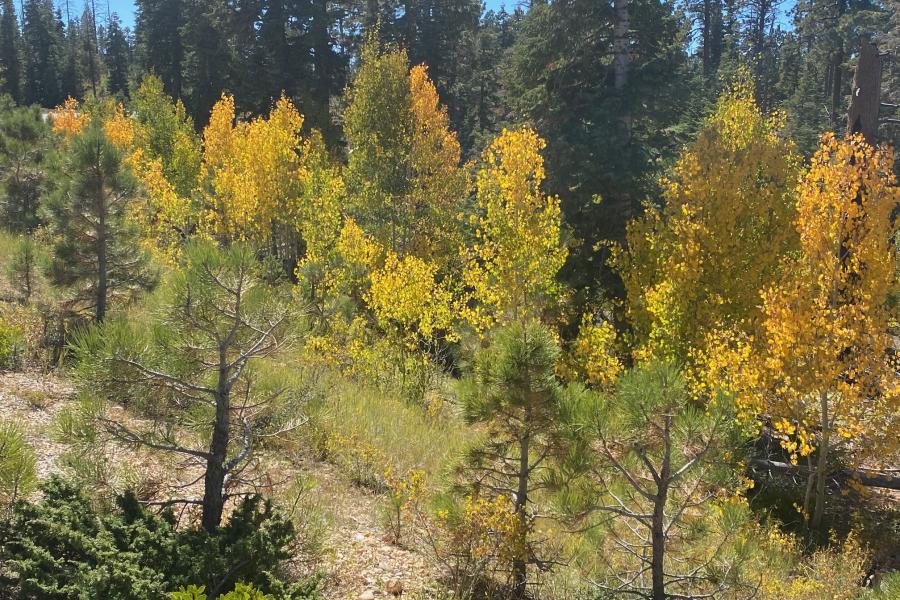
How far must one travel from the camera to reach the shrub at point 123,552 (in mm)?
2859

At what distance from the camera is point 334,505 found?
5.16 m

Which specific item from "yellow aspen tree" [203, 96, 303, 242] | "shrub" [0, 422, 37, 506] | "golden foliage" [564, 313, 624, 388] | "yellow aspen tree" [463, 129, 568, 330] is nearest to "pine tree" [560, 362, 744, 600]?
"shrub" [0, 422, 37, 506]

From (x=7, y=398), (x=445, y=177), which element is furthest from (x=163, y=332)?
(x=445, y=177)

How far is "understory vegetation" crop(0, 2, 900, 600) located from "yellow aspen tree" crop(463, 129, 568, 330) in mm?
58

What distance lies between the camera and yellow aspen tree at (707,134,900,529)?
280 inches

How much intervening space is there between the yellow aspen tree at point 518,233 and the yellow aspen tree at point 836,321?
3485mm

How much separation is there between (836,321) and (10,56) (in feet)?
210

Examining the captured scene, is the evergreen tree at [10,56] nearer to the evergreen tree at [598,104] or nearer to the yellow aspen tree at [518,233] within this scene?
the evergreen tree at [598,104]

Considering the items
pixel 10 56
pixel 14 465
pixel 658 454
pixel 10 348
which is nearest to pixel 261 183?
pixel 10 348

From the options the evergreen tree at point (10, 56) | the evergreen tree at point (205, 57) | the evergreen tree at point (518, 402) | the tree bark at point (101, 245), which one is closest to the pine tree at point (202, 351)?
the evergreen tree at point (518, 402)

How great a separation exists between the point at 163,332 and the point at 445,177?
574 inches

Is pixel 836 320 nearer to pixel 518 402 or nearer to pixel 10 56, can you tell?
pixel 518 402

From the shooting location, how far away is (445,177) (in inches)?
686

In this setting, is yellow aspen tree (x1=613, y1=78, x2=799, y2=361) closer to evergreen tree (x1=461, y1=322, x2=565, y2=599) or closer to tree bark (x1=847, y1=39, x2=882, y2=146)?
tree bark (x1=847, y1=39, x2=882, y2=146)
